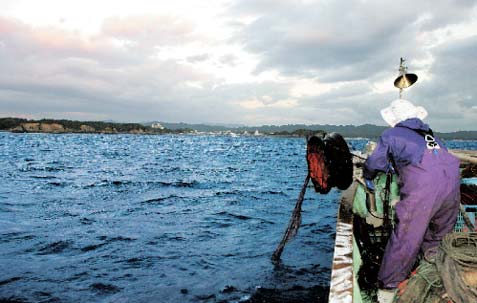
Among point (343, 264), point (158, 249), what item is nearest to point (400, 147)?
point (343, 264)

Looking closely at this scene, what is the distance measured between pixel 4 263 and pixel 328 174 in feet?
25.9

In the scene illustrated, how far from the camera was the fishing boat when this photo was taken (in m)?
3.32

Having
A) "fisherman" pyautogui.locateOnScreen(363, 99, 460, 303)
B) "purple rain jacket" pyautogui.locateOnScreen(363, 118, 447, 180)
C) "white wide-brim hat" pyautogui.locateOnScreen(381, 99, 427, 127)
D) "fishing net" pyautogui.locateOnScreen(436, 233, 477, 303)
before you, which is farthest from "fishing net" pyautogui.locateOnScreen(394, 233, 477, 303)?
"white wide-brim hat" pyautogui.locateOnScreen(381, 99, 427, 127)

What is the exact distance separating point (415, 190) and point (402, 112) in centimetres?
105

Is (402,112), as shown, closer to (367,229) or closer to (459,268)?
(459,268)

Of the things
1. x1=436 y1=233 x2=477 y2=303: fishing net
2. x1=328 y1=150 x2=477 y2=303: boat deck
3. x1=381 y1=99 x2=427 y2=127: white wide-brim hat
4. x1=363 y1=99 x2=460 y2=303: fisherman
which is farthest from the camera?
x1=381 y1=99 x2=427 y2=127: white wide-brim hat

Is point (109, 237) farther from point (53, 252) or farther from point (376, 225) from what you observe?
point (376, 225)

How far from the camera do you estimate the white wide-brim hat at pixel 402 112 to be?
4438 millimetres

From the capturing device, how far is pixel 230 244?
10281mm

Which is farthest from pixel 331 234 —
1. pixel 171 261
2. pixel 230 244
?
pixel 171 261

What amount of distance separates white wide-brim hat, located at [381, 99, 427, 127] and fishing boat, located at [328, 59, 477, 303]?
81 centimetres

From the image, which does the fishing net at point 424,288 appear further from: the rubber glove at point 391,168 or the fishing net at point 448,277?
the rubber glove at point 391,168

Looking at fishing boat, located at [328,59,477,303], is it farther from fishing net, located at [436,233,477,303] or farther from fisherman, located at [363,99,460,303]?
fisherman, located at [363,99,460,303]

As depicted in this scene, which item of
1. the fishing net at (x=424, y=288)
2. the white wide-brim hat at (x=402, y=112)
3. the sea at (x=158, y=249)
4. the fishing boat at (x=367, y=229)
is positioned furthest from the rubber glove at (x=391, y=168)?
the sea at (x=158, y=249)
